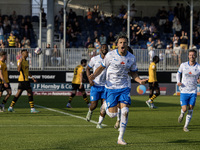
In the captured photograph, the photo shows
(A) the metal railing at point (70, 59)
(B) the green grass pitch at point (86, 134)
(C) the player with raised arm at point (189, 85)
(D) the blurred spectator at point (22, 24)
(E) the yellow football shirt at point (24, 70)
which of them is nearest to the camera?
(B) the green grass pitch at point (86, 134)

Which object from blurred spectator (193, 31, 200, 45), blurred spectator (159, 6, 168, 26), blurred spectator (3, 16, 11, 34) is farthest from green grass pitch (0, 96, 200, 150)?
blurred spectator (159, 6, 168, 26)

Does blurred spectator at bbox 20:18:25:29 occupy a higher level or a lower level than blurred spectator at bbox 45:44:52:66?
higher

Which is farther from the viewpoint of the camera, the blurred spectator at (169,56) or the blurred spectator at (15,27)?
the blurred spectator at (15,27)

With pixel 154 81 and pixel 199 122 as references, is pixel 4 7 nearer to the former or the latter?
pixel 154 81

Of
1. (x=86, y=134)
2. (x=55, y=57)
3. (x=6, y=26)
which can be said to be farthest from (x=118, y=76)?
(x=6, y=26)

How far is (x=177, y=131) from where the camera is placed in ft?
Result: 38.1

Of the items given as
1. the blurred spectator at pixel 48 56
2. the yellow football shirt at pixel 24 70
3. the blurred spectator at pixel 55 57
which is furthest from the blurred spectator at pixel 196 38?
the yellow football shirt at pixel 24 70

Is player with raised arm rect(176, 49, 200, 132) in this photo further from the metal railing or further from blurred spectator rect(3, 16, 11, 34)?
blurred spectator rect(3, 16, 11, 34)

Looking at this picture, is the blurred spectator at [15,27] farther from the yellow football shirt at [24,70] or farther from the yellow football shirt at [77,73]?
the yellow football shirt at [24,70]

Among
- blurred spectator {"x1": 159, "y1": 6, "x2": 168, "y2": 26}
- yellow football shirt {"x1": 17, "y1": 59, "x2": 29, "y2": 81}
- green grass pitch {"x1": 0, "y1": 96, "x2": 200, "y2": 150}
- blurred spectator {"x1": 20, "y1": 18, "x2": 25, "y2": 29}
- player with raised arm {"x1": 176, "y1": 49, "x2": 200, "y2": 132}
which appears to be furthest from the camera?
blurred spectator {"x1": 159, "y1": 6, "x2": 168, "y2": 26}

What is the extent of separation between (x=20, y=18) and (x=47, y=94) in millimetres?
12038

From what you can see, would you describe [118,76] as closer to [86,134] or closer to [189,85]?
[86,134]

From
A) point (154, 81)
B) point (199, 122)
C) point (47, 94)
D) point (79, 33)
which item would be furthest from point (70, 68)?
point (199, 122)

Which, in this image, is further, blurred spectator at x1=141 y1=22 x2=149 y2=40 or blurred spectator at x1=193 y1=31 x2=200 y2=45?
blurred spectator at x1=193 y1=31 x2=200 y2=45
